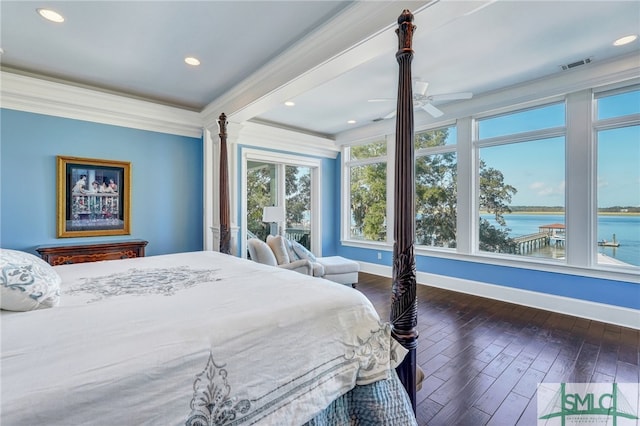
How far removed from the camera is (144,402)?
878 millimetres

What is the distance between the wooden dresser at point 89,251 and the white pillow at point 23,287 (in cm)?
265

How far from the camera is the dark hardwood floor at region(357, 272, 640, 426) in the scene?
1925 millimetres

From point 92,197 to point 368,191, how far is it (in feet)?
15.2

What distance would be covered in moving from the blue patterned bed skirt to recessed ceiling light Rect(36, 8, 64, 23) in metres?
3.51

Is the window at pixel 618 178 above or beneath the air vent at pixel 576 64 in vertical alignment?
beneath

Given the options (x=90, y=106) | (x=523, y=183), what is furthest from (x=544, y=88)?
(x=90, y=106)

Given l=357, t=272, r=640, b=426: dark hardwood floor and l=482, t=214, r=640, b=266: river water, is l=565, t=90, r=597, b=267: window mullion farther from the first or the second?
l=357, t=272, r=640, b=426: dark hardwood floor

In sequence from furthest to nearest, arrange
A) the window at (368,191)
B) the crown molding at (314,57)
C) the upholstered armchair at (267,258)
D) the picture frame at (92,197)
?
the window at (368,191), the upholstered armchair at (267,258), the picture frame at (92,197), the crown molding at (314,57)

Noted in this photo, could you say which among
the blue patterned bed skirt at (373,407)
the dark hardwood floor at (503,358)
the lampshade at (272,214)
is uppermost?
the lampshade at (272,214)

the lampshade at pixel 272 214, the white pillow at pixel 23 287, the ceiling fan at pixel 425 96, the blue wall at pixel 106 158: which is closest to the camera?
the white pillow at pixel 23 287

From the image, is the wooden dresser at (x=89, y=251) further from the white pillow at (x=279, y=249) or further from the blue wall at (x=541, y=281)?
the blue wall at (x=541, y=281)

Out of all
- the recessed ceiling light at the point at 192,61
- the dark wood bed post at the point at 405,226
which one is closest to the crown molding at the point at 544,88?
the dark wood bed post at the point at 405,226

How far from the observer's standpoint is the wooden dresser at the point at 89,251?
11.1 ft

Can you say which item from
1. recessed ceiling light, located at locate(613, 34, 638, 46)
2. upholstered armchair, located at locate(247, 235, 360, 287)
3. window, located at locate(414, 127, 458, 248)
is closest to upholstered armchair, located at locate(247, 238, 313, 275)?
upholstered armchair, located at locate(247, 235, 360, 287)
